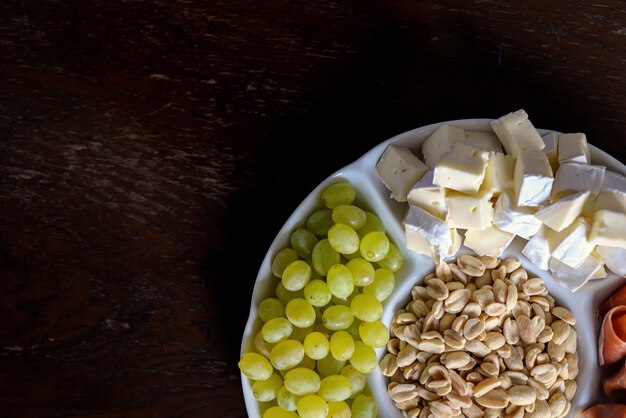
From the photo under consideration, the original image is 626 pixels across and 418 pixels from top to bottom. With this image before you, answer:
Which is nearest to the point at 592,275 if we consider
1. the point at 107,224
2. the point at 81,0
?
the point at 107,224

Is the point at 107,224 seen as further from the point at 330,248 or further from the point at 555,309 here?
the point at 555,309

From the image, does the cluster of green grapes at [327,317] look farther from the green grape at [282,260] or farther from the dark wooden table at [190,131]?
the dark wooden table at [190,131]

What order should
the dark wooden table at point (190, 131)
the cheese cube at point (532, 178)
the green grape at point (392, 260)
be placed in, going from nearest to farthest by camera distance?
1. the cheese cube at point (532, 178)
2. the green grape at point (392, 260)
3. the dark wooden table at point (190, 131)

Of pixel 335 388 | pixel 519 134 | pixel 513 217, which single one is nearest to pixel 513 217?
pixel 513 217

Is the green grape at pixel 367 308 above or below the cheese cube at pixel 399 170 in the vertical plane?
below

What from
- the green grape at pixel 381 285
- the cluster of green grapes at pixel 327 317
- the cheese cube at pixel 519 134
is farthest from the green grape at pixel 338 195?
the cheese cube at pixel 519 134

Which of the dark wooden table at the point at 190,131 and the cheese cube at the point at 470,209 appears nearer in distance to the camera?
the cheese cube at the point at 470,209
